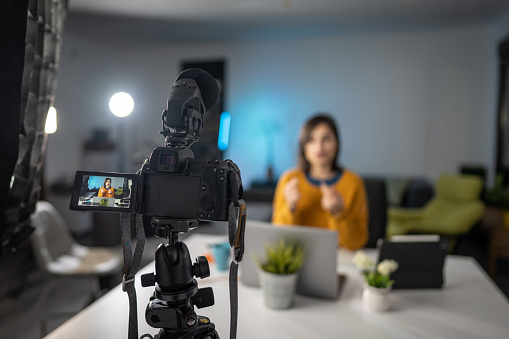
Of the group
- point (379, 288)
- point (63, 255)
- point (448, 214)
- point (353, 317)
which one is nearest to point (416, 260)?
point (379, 288)

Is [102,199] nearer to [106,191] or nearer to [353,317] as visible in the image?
[106,191]

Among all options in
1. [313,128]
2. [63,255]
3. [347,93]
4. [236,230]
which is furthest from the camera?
[347,93]

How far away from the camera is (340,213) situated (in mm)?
1585

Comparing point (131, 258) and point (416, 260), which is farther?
point (416, 260)

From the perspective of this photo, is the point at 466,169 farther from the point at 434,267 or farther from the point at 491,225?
the point at 434,267

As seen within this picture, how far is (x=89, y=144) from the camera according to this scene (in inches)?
191

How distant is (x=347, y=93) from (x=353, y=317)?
4.66 m

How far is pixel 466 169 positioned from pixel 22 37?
16.7 feet

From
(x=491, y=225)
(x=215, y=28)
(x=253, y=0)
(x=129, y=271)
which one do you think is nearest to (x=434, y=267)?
(x=129, y=271)

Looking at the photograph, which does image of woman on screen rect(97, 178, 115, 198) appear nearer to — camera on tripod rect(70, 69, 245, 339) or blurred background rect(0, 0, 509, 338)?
camera on tripod rect(70, 69, 245, 339)

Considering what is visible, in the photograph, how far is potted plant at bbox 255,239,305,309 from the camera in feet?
3.43

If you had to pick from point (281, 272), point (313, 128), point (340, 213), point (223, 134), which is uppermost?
point (313, 128)

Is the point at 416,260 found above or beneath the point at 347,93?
beneath

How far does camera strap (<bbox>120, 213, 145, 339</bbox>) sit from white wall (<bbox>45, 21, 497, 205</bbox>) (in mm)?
4280
